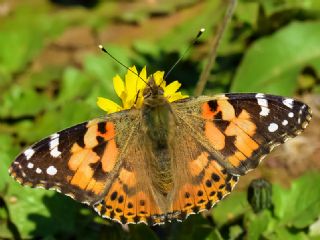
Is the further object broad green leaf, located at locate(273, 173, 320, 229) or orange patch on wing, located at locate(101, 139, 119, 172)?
broad green leaf, located at locate(273, 173, 320, 229)

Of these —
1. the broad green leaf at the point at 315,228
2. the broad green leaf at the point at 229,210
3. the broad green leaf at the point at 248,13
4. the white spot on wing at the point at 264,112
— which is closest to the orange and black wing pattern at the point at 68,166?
the white spot on wing at the point at 264,112

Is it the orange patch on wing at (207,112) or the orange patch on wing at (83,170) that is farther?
the orange patch on wing at (207,112)

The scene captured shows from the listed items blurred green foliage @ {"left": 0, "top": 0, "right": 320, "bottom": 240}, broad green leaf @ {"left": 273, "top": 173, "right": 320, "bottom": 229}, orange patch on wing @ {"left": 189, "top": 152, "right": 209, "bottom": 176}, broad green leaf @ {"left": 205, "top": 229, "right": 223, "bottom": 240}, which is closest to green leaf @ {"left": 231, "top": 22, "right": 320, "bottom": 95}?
blurred green foliage @ {"left": 0, "top": 0, "right": 320, "bottom": 240}

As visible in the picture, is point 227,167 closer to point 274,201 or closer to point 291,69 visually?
point 274,201

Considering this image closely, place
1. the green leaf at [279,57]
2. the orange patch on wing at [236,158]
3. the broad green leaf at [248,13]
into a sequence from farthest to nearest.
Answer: the broad green leaf at [248,13], the green leaf at [279,57], the orange patch on wing at [236,158]

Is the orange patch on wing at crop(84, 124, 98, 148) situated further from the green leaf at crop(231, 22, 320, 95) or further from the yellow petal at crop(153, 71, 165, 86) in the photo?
the green leaf at crop(231, 22, 320, 95)

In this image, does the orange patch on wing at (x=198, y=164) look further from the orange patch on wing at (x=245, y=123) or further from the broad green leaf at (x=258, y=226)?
the broad green leaf at (x=258, y=226)

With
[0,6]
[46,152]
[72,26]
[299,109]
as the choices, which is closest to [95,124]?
[46,152]
